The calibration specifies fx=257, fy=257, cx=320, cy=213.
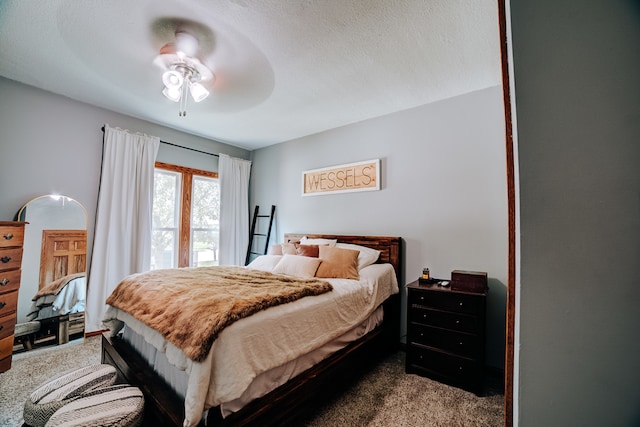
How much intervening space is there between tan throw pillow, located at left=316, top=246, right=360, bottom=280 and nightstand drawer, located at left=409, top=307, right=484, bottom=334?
611mm

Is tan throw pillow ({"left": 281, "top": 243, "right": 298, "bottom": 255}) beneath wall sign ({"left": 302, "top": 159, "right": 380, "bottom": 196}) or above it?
beneath

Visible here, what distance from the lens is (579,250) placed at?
643mm

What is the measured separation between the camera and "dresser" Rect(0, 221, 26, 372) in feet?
7.03

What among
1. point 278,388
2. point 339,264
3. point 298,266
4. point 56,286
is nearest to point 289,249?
point 298,266

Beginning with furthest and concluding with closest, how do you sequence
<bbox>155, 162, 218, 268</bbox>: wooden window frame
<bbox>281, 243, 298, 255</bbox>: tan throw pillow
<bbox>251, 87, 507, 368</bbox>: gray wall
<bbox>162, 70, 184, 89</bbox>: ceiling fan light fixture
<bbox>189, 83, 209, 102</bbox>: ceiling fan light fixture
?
<bbox>155, 162, 218, 268</bbox>: wooden window frame → <bbox>281, 243, 298, 255</bbox>: tan throw pillow → <bbox>251, 87, 507, 368</bbox>: gray wall → <bbox>189, 83, 209, 102</bbox>: ceiling fan light fixture → <bbox>162, 70, 184, 89</bbox>: ceiling fan light fixture

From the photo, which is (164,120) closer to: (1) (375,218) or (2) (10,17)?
(2) (10,17)

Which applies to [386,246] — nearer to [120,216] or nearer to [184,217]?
Result: [184,217]

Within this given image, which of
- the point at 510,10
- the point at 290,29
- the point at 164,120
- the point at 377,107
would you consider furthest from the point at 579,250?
the point at 164,120

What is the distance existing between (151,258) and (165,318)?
245 cm

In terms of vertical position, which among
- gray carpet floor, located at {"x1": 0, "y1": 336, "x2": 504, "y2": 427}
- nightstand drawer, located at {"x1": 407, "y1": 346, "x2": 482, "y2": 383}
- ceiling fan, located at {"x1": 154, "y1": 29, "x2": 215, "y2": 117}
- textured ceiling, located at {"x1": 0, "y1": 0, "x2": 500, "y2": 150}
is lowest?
gray carpet floor, located at {"x1": 0, "y1": 336, "x2": 504, "y2": 427}

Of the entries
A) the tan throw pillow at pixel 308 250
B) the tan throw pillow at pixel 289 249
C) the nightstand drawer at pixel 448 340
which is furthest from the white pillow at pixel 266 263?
the nightstand drawer at pixel 448 340

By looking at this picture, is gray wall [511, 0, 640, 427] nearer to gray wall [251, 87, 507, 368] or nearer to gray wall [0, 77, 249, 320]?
gray wall [251, 87, 507, 368]

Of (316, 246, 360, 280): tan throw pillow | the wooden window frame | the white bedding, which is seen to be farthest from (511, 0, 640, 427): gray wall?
the wooden window frame

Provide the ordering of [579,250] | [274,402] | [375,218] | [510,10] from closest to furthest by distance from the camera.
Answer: [579,250]
[510,10]
[274,402]
[375,218]
